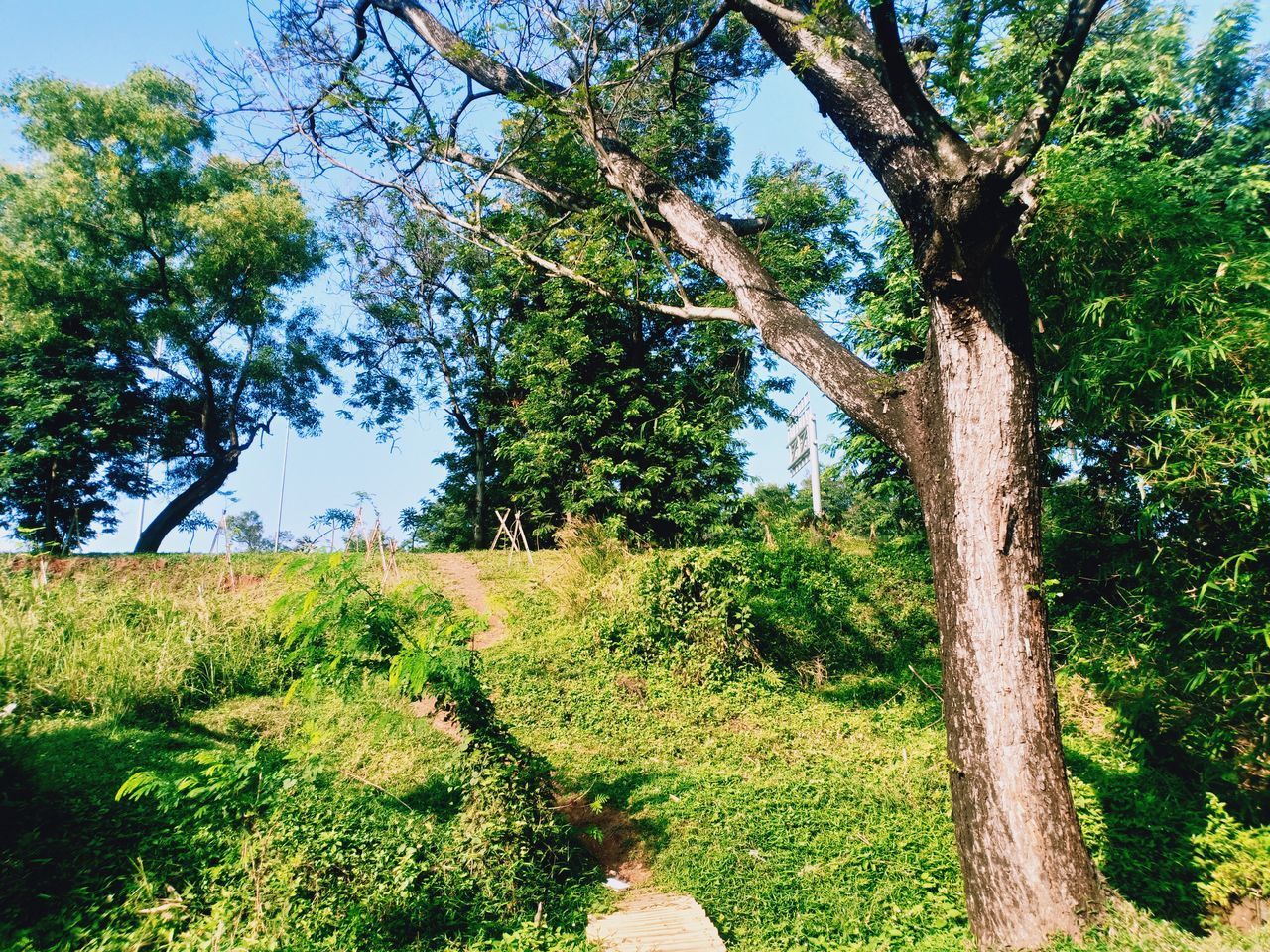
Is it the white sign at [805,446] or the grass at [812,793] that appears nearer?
the grass at [812,793]

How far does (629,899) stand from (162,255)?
61.4 feet

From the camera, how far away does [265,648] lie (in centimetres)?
725

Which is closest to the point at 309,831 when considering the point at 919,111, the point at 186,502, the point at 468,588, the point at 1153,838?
the point at 919,111

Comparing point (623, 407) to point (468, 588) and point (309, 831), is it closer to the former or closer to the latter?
point (468, 588)

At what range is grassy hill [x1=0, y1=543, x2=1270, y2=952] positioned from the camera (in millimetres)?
3293

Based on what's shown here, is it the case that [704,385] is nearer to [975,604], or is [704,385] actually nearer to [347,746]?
[347,746]

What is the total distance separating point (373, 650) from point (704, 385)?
10.7 metres

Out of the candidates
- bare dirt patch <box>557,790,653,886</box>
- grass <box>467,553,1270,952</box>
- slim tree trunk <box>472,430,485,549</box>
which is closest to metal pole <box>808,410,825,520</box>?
grass <box>467,553,1270,952</box>

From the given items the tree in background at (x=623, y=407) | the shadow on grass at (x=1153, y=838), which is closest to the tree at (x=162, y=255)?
the tree in background at (x=623, y=407)

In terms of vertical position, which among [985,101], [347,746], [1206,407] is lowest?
[347,746]

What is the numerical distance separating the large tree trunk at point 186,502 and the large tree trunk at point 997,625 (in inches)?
765

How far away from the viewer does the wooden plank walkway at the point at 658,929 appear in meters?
3.11

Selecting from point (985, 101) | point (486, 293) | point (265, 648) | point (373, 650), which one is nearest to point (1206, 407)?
point (985, 101)

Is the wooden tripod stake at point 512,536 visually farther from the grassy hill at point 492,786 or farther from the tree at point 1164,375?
the tree at point 1164,375
